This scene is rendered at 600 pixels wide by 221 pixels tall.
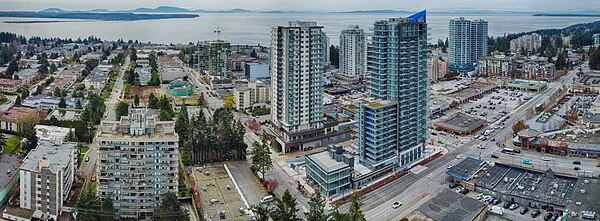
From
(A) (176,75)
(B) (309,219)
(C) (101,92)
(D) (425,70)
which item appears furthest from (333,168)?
(A) (176,75)

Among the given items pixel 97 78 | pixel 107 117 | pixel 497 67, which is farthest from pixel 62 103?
pixel 497 67

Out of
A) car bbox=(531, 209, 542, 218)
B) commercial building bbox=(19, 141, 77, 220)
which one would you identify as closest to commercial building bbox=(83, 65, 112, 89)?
commercial building bbox=(19, 141, 77, 220)

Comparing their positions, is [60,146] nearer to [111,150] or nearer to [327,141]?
[111,150]

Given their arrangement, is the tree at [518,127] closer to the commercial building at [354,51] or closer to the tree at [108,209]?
the commercial building at [354,51]

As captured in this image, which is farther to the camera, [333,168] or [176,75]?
[176,75]

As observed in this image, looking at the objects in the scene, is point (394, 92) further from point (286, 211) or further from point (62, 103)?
point (62, 103)

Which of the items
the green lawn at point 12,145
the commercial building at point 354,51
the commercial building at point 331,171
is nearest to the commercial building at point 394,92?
the commercial building at point 331,171
